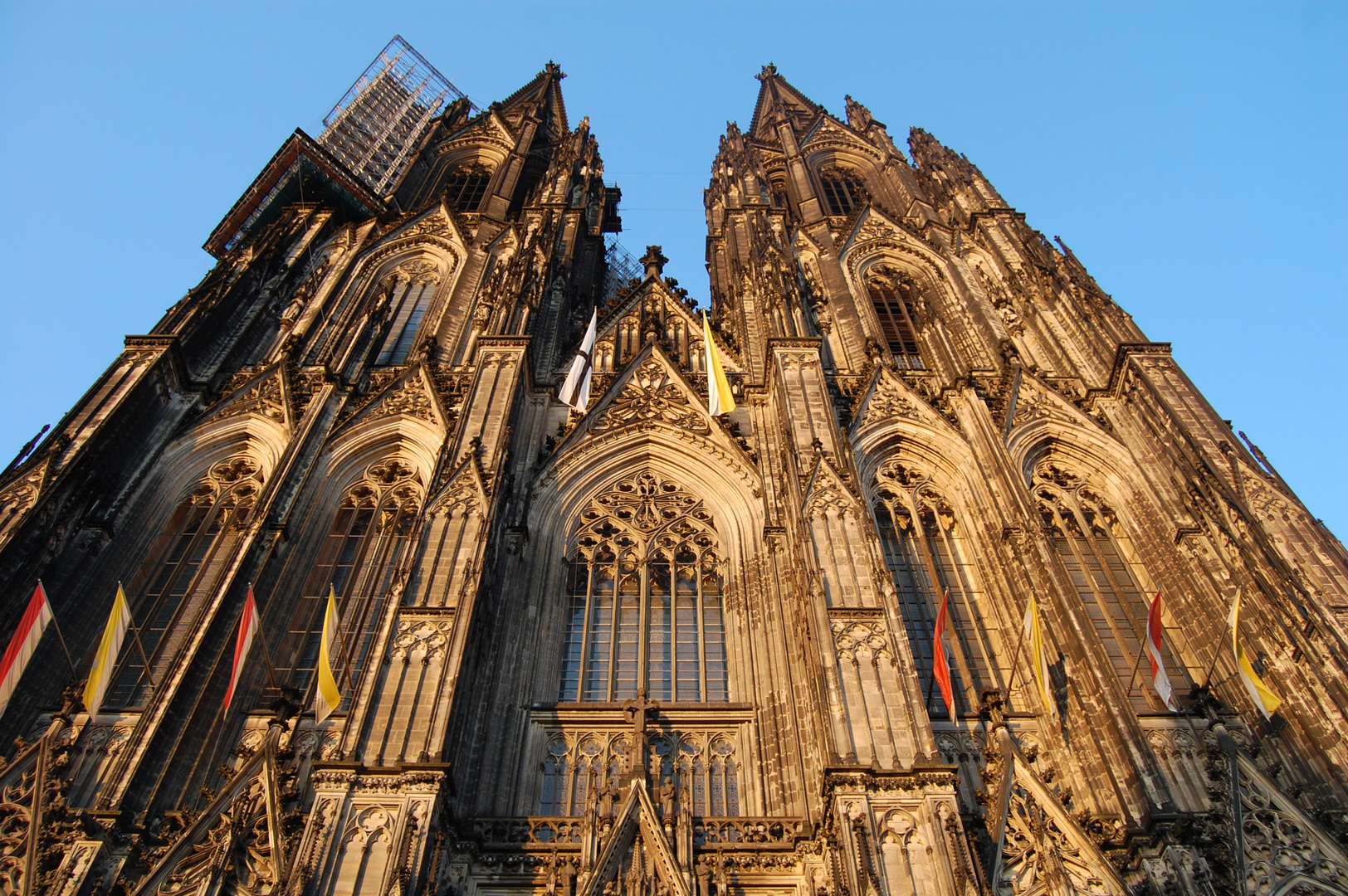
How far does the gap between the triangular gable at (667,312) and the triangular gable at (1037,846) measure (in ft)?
42.6

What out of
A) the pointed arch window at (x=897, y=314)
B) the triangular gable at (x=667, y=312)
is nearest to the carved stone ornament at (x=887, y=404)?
the pointed arch window at (x=897, y=314)

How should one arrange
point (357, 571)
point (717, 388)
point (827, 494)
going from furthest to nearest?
point (717, 388) < point (357, 571) < point (827, 494)

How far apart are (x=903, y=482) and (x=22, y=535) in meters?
15.1

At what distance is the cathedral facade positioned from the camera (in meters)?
13.1

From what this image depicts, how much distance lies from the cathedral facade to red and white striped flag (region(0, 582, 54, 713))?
76cm

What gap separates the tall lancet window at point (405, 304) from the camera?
2591 cm

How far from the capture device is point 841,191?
37125 millimetres

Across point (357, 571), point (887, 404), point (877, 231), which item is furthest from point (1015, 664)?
point (877, 231)

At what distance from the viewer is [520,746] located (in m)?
15.4

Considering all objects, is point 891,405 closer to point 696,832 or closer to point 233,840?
point 696,832

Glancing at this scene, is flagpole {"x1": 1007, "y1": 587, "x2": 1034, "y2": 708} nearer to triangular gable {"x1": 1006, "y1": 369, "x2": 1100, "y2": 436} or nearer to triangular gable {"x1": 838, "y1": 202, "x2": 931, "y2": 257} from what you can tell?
triangular gable {"x1": 1006, "y1": 369, "x2": 1100, "y2": 436}

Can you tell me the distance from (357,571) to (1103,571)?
13.1m

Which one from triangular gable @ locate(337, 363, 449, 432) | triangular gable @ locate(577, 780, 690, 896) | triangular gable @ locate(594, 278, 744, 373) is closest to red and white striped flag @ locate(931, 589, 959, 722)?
triangular gable @ locate(577, 780, 690, 896)

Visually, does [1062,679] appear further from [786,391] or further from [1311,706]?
[786,391]
